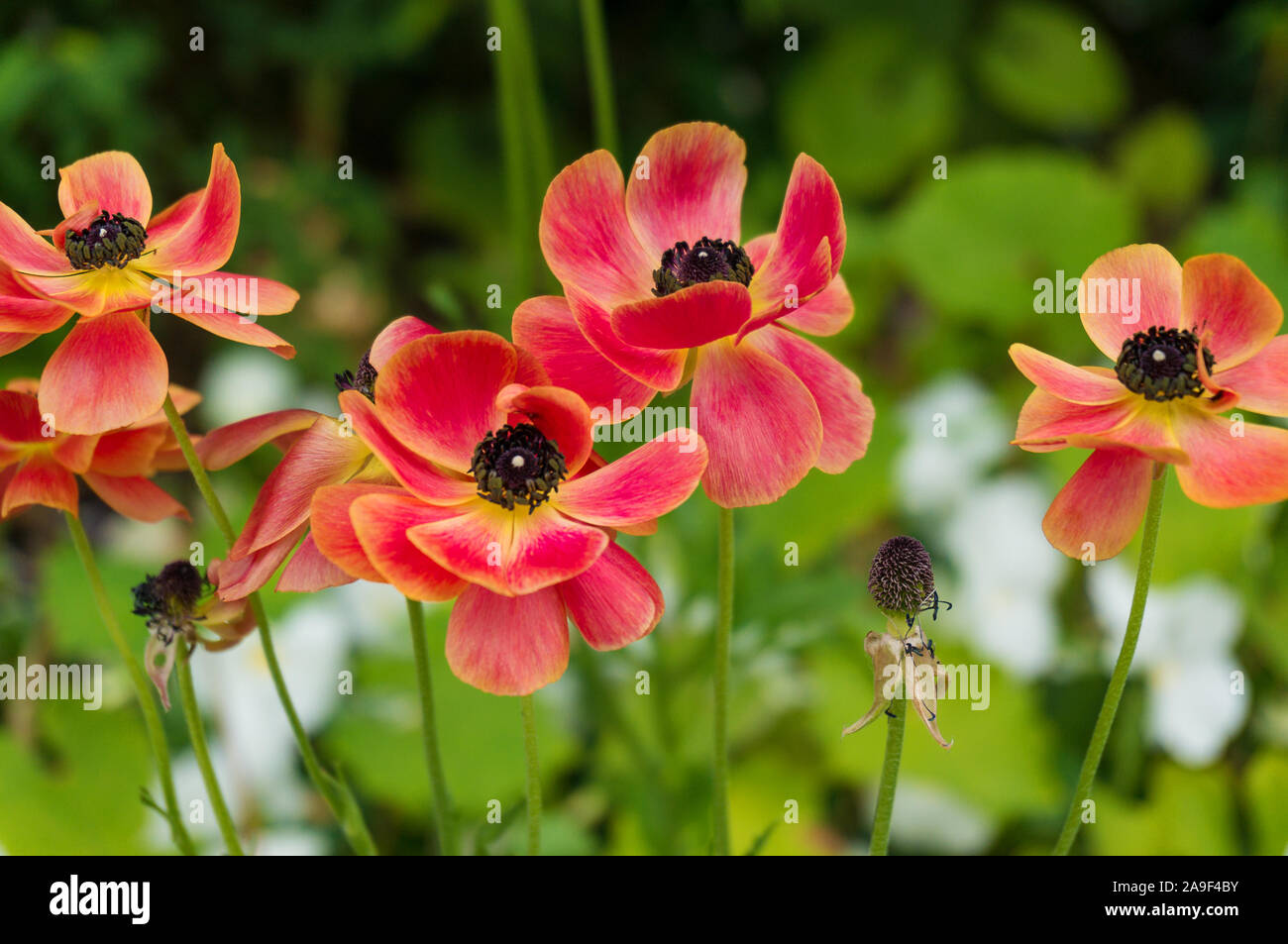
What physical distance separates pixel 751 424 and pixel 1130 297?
0.40 ft

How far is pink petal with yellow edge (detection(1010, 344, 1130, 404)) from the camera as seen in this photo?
1.08 ft

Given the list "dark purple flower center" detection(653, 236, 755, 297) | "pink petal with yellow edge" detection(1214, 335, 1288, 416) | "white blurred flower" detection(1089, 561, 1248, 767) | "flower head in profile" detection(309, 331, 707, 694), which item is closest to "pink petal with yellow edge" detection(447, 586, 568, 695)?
"flower head in profile" detection(309, 331, 707, 694)

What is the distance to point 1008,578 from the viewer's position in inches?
35.3

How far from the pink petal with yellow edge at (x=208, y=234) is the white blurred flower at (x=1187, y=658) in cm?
60

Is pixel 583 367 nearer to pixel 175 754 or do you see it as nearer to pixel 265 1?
pixel 175 754

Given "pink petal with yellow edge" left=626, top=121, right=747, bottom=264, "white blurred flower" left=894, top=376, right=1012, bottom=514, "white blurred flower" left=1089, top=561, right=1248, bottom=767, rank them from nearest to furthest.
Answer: "pink petal with yellow edge" left=626, top=121, right=747, bottom=264 < "white blurred flower" left=1089, top=561, right=1248, bottom=767 < "white blurred flower" left=894, top=376, right=1012, bottom=514

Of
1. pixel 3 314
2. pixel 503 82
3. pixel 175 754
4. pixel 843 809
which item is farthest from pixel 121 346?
pixel 843 809

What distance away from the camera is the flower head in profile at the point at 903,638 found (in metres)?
0.32

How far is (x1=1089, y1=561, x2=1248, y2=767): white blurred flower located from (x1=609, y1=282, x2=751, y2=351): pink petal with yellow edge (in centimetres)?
52

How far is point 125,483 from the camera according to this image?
40cm

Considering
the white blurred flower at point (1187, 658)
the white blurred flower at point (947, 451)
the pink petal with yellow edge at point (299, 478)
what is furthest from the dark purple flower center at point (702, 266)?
the white blurred flower at point (947, 451)

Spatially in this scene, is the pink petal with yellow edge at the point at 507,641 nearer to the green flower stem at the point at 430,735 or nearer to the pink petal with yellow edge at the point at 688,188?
the green flower stem at the point at 430,735

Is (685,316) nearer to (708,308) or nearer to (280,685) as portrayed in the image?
(708,308)

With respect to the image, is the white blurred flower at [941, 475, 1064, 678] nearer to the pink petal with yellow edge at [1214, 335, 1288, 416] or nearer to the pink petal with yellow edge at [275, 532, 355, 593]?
the pink petal with yellow edge at [1214, 335, 1288, 416]
